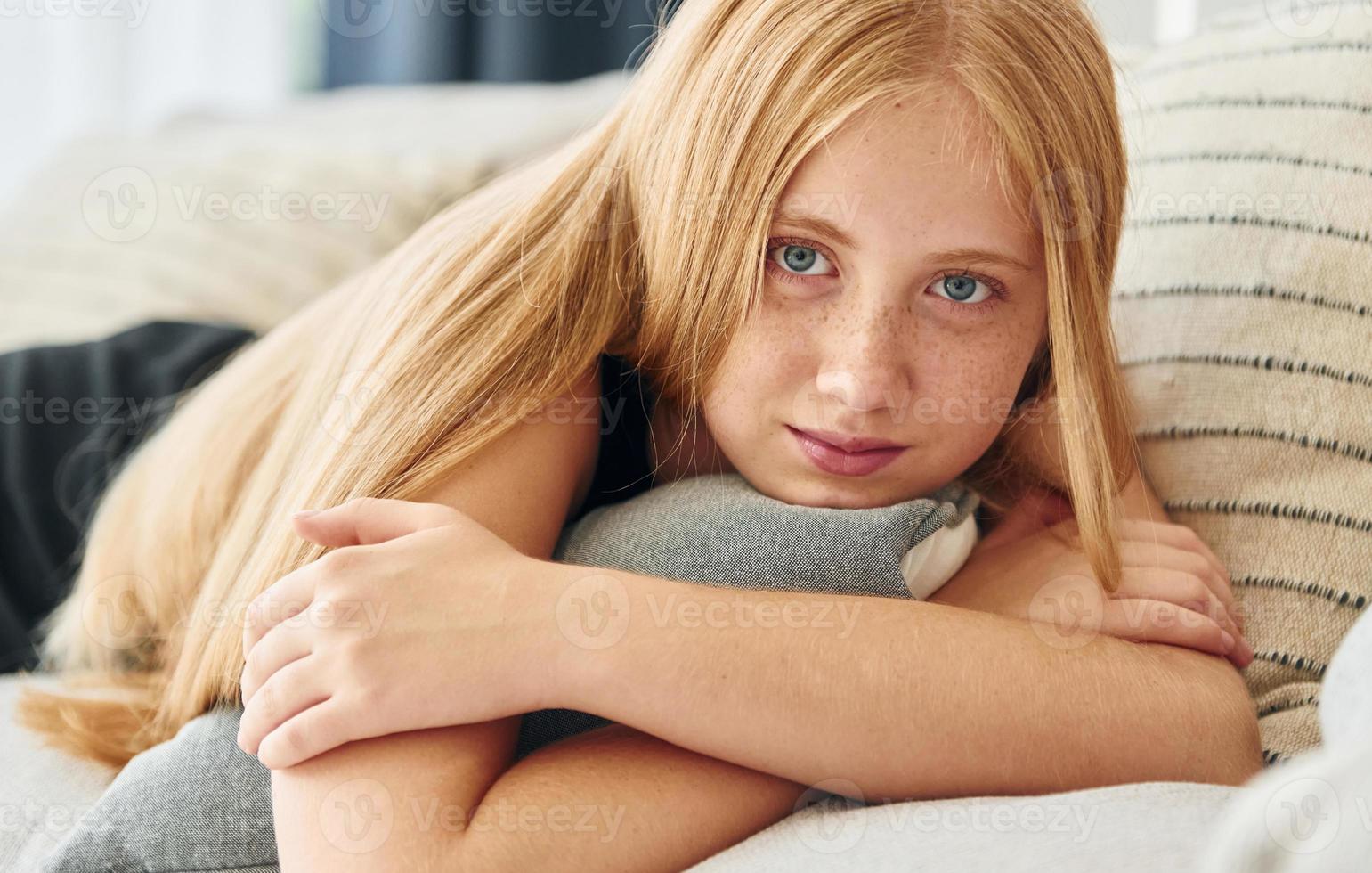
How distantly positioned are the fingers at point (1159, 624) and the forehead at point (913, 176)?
9.4 inches

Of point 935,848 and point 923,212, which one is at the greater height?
point 923,212

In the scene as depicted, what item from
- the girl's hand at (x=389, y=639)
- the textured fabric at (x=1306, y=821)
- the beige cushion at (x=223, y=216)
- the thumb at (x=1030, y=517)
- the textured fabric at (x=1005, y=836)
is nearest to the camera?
the textured fabric at (x=1306, y=821)

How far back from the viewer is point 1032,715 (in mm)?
634

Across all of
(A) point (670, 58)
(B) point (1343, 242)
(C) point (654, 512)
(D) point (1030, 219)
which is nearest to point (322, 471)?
(C) point (654, 512)

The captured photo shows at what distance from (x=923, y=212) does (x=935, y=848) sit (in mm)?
362

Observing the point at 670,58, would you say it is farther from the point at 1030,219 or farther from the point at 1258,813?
the point at 1258,813

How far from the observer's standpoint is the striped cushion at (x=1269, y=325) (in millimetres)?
792

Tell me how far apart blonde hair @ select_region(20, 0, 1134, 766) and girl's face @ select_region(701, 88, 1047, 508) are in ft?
0.06

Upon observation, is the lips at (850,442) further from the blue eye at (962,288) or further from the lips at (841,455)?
the blue eye at (962,288)

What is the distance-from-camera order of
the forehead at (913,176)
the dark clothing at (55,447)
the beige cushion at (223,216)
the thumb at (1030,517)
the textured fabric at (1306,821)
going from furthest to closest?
the beige cushion at (223,216) → the dark clothing at (55,447) → the thumb at (1030,517) → the forehead at (913,176) → the textured fabric at (1306,821)

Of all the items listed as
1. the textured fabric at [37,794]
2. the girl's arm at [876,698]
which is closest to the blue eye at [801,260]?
the girl's arm at [876,698]

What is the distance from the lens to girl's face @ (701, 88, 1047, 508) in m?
0.72

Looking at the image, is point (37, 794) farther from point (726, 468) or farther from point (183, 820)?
point (726, 468)

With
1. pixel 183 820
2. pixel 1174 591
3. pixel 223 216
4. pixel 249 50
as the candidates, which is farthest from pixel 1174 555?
pixel 249 50
